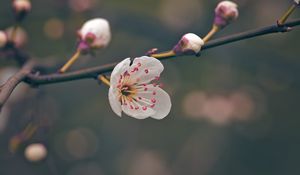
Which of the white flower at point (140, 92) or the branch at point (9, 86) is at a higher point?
the branch at point (9, 86)

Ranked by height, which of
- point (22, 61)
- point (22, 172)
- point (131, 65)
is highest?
point (131, 65)

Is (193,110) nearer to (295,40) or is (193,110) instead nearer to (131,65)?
(295,40)

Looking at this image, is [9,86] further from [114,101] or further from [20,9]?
[20,9]

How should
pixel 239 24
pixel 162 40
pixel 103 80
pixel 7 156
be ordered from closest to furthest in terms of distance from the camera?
pixel 103 80
pixel 162 40
pixel 7 156
pixel 239 24

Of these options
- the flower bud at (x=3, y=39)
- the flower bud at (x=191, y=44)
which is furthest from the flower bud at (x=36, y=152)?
the flower bud at (x=191, y=44)

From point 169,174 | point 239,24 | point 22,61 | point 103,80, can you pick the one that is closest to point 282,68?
point 239,24

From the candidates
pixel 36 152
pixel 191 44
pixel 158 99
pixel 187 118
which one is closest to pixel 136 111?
pixel 158 99

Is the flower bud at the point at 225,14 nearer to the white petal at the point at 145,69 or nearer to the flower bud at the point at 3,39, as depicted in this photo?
the white petal at the point at 145,69

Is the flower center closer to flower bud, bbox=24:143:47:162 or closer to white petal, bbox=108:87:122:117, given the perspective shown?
white petal, bbox=108:87:122:117
